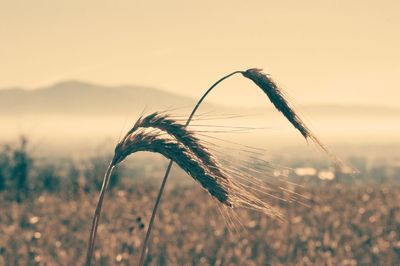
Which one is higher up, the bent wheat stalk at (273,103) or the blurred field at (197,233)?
the bent wheat stalk at (273,103)

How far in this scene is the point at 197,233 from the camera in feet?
31.0

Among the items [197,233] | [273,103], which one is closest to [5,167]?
[197,233]

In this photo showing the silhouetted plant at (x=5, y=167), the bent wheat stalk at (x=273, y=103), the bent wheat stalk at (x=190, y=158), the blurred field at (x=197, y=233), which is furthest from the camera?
the silhouetted plant at (x=5, y=167)

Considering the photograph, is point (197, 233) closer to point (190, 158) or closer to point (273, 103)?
point (273, 103)

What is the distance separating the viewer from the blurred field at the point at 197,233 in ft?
26.2

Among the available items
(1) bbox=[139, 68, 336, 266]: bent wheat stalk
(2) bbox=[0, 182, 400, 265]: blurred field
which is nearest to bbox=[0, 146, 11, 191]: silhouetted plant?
(2) bbox=[0, 182, 400, 265]: blurred field

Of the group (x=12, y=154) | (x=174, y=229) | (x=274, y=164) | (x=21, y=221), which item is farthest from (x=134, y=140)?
(x=12, y=154)

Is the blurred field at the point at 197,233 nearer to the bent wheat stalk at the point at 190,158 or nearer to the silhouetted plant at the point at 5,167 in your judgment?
the silhouetted plant at the point at 5,167

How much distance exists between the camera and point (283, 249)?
27.9 feet

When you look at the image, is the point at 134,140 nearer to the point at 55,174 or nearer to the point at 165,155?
the point at 165,155

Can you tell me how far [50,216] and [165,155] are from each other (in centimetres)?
829

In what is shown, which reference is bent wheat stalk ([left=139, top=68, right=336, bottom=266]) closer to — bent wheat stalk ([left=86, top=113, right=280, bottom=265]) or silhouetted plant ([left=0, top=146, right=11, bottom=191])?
bent wheat stalk ([left=86, top=113, right=280, bottom=265])

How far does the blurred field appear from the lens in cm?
799

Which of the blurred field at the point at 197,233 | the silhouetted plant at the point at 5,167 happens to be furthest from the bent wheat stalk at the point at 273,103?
the silhouetted plant at the point at 5,167
